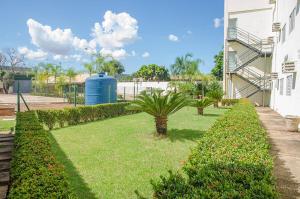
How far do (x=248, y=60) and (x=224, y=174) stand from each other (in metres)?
25.2

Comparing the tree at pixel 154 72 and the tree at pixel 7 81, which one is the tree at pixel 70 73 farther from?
the tree at pixel 154 72

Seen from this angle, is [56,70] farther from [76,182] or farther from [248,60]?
[76,182]

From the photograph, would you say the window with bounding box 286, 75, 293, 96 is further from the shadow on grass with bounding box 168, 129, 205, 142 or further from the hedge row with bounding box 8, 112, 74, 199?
the hedge row with bounding box 8, 112, 74, 199

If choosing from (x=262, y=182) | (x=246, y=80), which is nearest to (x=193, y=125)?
(x=262, y=182)

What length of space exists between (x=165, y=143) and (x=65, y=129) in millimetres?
5285

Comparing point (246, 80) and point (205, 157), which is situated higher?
point (246, 80)

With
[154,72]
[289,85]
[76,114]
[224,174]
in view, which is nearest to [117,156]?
[224,174]

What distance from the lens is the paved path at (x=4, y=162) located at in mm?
3283

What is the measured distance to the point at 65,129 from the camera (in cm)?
1223

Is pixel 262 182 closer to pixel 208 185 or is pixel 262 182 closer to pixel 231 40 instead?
pixel 208 185

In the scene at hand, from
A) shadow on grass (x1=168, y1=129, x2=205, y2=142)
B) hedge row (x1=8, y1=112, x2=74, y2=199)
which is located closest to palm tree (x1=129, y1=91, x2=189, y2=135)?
shadow on grass (x1=168, y1=129, x2=205, y2=142)

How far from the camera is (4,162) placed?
15.7ft

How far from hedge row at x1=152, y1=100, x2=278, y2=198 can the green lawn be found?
1690 millimetres

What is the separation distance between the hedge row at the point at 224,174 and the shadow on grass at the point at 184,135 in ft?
16.0
